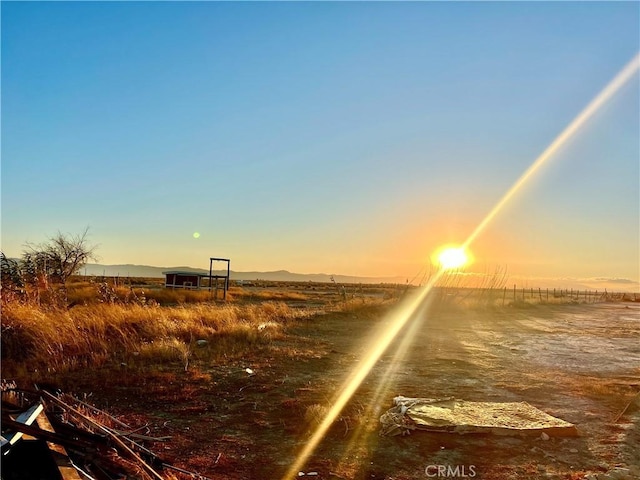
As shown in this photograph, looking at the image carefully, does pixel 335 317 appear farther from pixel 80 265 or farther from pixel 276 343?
pixel 80 265

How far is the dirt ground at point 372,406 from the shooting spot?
430cm

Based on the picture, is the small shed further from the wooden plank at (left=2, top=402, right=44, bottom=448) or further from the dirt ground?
the wooden plank at (left=2, top=402, right=44, bottom=448)

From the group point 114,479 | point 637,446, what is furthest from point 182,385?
point 637,446

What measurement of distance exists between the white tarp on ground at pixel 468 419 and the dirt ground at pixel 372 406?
0.36 feet

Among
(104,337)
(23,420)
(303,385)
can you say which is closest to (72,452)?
(23,420)

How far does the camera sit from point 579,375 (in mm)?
8719

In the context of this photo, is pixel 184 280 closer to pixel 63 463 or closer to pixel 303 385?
pixel 303 385

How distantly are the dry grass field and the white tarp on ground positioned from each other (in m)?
0.12

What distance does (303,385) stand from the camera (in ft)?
23.9

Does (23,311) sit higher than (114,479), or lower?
higher

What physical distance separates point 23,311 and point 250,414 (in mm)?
5508

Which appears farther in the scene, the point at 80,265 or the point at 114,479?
the point at 80,265

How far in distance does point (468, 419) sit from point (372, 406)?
4.42 ft

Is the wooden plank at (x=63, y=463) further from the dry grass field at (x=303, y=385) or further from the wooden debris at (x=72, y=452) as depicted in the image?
the dry grass field at (x=303, y=385)
